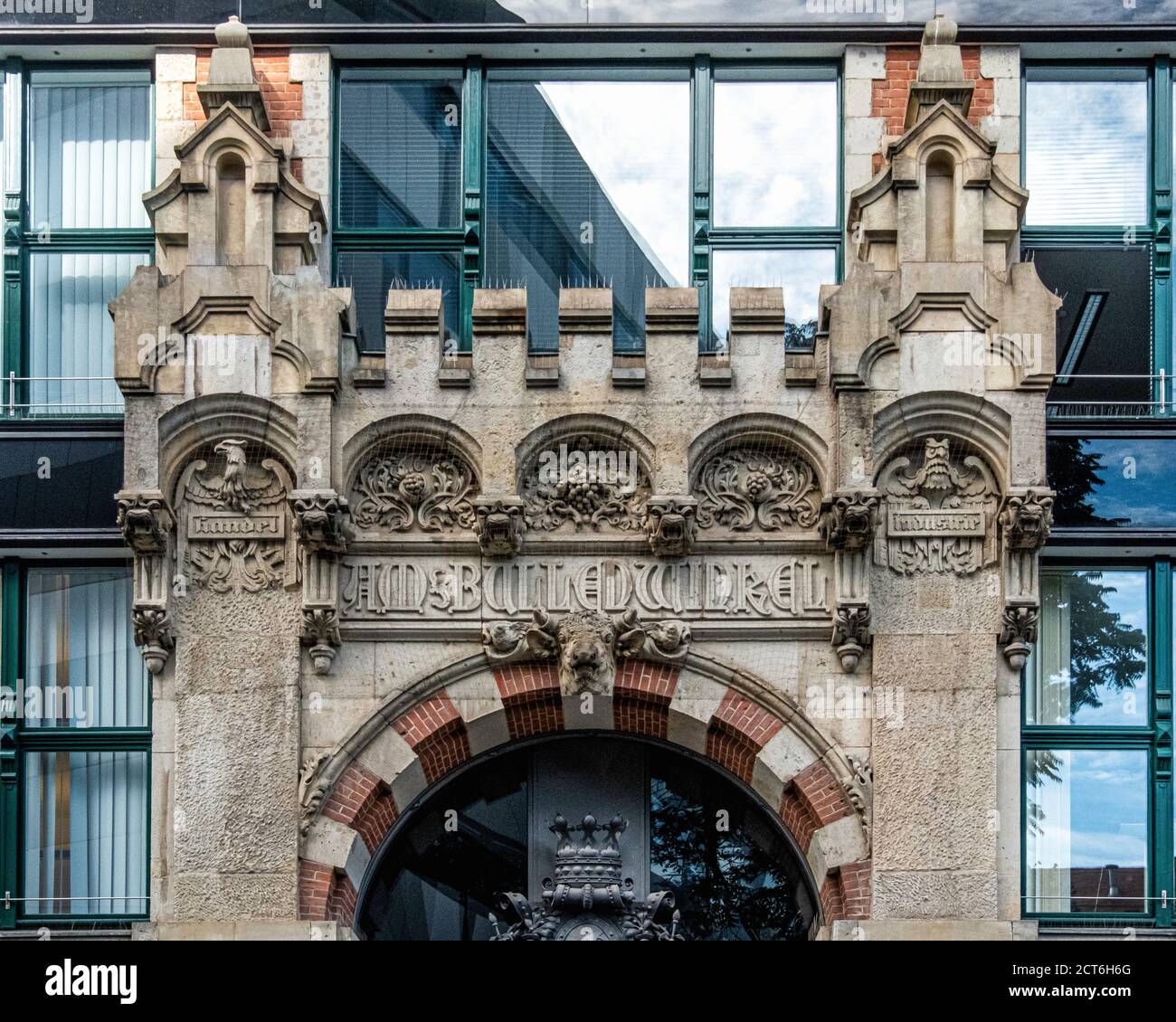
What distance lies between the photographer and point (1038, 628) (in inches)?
863

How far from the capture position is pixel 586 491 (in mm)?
20953

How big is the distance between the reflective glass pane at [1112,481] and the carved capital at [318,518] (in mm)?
6186

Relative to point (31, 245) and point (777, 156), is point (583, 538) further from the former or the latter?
point (31, 245)

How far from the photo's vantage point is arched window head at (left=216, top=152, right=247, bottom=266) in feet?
69.9

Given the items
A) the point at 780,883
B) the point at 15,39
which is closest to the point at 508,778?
the point at 780,883

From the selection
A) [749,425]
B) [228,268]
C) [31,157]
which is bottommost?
[749,425]

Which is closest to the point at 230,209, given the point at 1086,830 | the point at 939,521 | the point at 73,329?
the point at 73,329

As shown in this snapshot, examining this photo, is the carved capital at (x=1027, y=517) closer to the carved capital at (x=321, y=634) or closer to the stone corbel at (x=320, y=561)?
the stone corbel at (x=320, y=561)

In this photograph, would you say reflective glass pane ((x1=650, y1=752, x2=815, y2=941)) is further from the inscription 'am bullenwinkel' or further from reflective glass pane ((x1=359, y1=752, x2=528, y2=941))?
the inscription 'am bullenwinkel'

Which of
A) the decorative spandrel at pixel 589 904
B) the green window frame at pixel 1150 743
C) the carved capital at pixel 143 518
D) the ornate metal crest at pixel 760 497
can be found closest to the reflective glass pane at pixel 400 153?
the carved capital at pixel 143 518

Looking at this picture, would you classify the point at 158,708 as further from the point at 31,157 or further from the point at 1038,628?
the point at 1038,628

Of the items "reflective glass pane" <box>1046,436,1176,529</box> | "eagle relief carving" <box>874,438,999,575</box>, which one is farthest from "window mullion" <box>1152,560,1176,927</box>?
"eagle relief carving" <box>874,438,999,575</box>

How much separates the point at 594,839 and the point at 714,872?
3.56 feet
